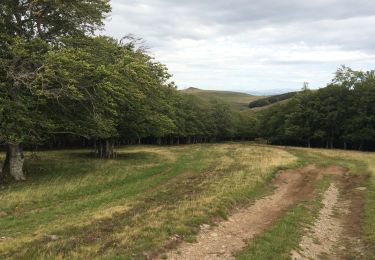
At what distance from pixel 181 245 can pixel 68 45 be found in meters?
18.8

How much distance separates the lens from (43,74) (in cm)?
2184

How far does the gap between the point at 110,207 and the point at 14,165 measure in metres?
11.1

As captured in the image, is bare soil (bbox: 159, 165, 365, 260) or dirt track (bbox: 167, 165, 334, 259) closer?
dirt track (bbox: 167, 165, 334, 259)

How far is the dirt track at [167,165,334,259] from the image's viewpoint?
10977mm

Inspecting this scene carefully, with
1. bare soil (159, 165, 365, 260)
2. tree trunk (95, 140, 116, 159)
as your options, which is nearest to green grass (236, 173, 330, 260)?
bare soil (159, 165, 365, 260)

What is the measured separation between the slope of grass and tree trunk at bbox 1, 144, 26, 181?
3.36 feet

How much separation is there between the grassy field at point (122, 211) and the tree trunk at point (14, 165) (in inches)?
33.4

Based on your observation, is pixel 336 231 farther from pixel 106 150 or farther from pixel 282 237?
pixel 106 150

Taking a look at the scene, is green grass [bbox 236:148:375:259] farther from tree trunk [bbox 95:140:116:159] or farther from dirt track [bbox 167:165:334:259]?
tree trunk [bbox 95:140:116:159]

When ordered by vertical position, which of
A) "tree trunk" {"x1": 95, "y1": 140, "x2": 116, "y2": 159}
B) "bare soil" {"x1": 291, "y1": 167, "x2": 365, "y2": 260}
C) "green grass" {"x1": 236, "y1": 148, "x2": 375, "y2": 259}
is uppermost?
"tree trunk" {"x1": 95, "y1": 140, "x2": 116, "y2": 159}

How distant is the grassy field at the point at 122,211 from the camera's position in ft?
36.0

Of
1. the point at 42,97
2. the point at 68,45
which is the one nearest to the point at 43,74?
the point at 42,97

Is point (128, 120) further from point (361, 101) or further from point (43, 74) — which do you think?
point (361, 101)

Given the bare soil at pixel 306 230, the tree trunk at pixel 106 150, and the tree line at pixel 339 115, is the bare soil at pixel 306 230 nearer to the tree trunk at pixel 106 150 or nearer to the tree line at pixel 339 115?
the tree trunk at pixel 106 150
